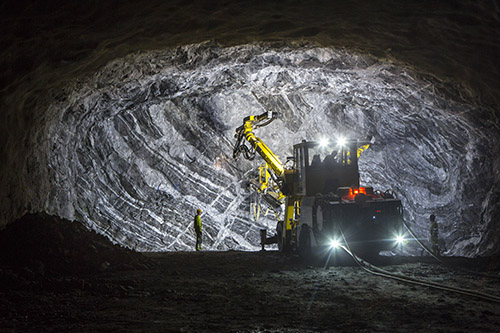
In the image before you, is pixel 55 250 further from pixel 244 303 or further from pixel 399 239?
pixel 399 239

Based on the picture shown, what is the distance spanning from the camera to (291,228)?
12922 mm

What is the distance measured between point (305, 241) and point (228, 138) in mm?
13289

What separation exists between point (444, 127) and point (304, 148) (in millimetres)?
6380

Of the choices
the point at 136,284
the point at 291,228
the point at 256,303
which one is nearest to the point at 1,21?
the point at 136,284

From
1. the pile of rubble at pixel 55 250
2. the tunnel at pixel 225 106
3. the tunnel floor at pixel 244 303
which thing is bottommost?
the tunnel floor at pixel 244 303

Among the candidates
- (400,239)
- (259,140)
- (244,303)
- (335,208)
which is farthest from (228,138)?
(244,303)

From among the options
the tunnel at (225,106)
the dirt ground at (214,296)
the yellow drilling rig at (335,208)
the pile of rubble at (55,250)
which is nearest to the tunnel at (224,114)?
the tunnel at (225,106)

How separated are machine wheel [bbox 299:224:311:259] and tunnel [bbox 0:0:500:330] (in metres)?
3.14

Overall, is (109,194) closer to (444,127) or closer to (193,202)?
(193,202)

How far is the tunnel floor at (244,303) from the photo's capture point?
187 inches

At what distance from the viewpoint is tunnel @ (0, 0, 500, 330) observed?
25.0 feet

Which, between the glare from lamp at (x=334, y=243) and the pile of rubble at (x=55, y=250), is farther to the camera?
the glare from lamp at (x=334, y=243)

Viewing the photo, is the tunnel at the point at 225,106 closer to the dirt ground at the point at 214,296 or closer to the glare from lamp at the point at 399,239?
the dirt ground at the point at 214,296

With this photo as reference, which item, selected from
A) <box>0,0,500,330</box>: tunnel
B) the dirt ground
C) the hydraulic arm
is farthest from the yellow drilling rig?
the hydraulic arm
